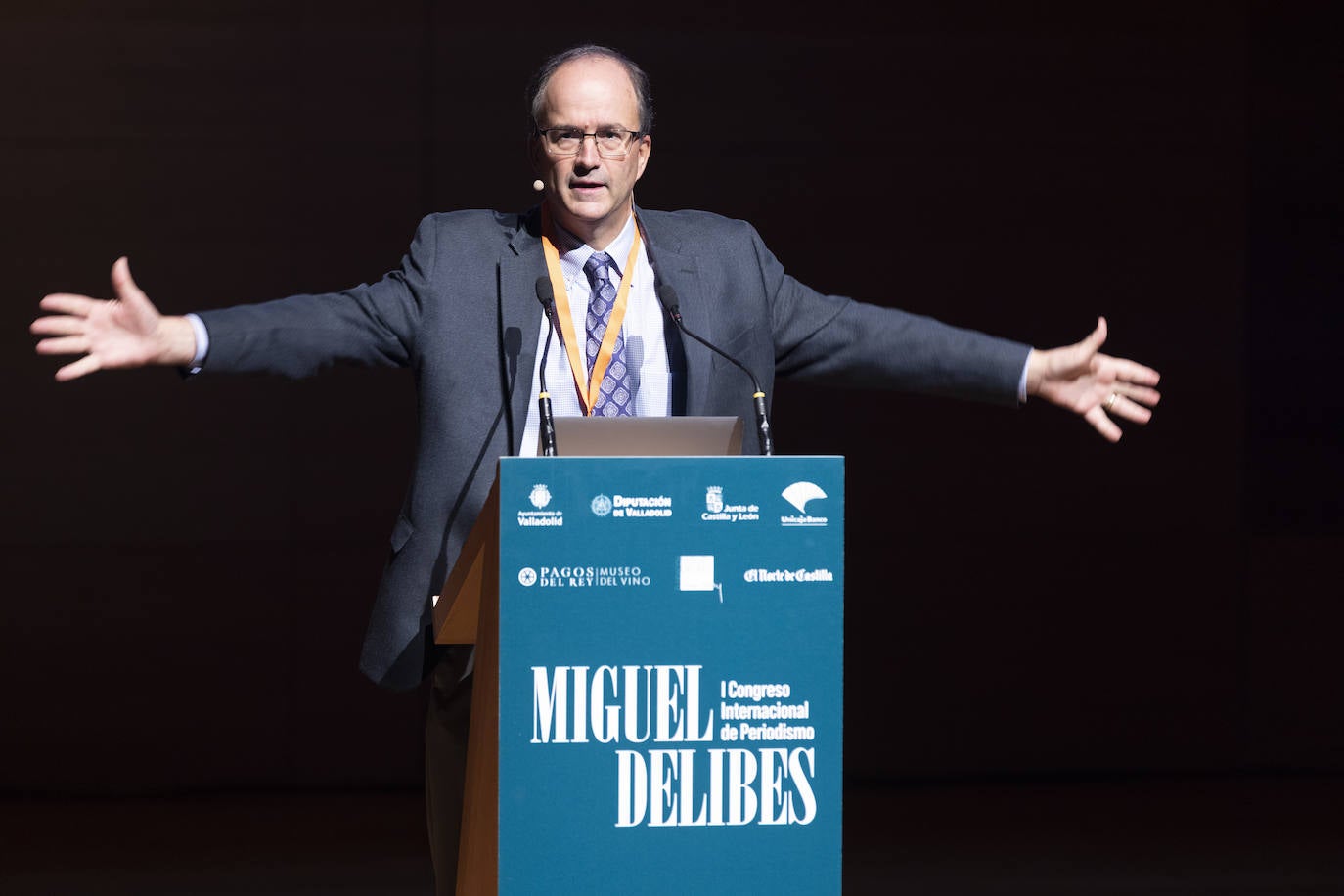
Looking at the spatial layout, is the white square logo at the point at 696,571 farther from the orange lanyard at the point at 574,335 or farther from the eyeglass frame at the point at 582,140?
the eyeglass frame at the point at 582,140

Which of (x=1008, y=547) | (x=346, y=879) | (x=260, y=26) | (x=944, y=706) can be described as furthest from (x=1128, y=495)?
(x=260, y=26)

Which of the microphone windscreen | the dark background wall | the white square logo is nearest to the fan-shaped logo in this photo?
the white square logo

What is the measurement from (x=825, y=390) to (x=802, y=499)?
136 inches

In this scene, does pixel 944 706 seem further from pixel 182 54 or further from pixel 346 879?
pixel 182 54

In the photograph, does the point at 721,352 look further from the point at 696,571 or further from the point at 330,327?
the point at 330,327

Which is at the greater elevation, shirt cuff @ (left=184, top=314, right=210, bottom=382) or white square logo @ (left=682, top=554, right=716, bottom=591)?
shirt cuff @ (left=184, top=314, right=210, bottom=382)

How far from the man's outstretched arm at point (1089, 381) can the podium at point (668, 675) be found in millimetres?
780

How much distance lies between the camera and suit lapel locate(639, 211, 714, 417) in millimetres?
2740

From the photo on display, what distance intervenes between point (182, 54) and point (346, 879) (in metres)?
2.62

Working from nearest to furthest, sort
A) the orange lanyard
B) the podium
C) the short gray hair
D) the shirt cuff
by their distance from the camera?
the podium, the shirt cuff, the orange lanyard, the short gray hair

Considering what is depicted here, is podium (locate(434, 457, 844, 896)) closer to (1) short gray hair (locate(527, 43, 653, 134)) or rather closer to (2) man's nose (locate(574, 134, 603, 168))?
(2) man's nose (locate(574, 134, 603, 168))

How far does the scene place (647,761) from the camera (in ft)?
6.95

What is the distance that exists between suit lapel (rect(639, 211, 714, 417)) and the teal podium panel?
2.08 ft

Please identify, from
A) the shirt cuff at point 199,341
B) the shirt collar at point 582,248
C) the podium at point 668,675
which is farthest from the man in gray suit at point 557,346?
the podium at point 668,675
